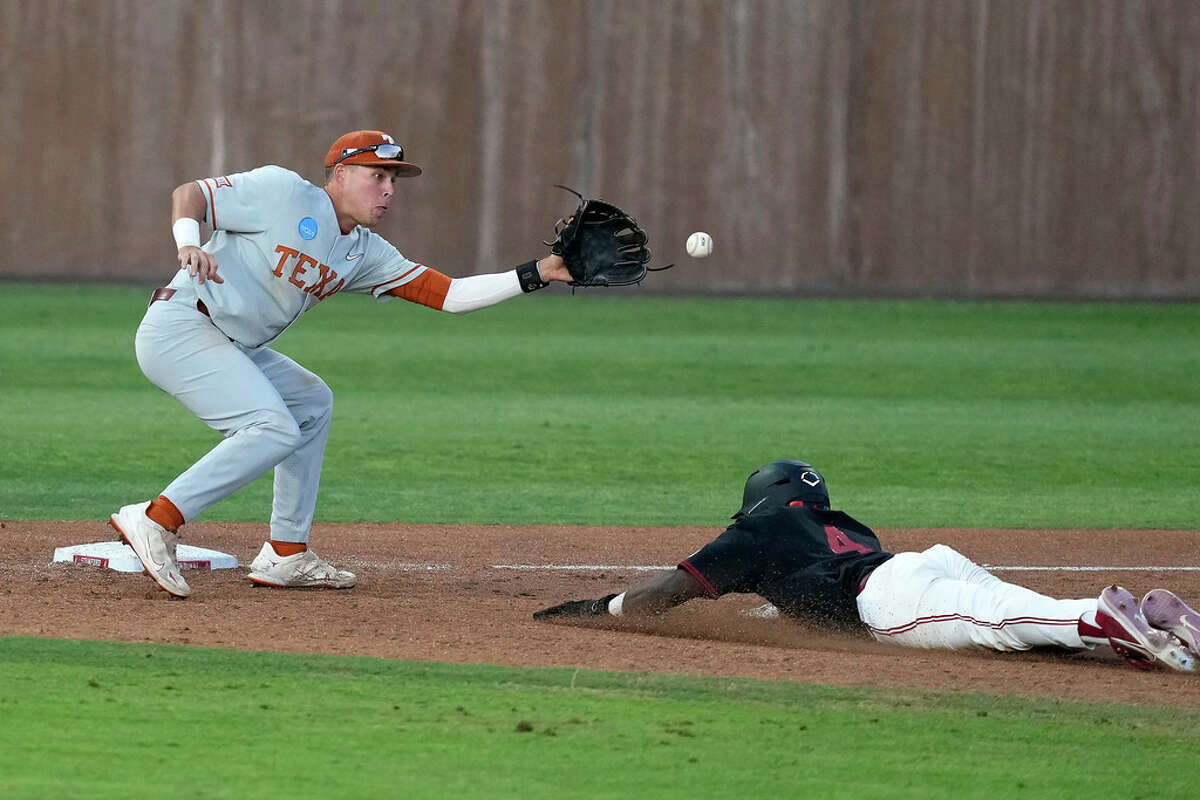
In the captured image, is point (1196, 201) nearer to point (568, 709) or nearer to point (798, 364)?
point (798, 364)

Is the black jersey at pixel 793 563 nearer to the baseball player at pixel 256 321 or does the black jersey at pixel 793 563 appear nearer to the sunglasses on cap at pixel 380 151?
the baseball player at pixel 256 321

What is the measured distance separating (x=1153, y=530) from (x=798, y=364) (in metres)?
7.17

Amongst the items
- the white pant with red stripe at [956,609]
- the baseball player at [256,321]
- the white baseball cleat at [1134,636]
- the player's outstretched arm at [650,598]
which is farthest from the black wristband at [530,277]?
the white baseball cleat at [1134,636]

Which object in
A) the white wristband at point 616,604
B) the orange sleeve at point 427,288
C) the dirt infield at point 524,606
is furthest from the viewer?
the orange sleeve at point 427,288

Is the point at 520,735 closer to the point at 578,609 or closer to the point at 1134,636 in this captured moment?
the point at 578,609

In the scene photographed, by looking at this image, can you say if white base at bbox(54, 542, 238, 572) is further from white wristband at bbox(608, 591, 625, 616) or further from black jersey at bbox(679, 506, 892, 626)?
black jersey at bbox(679, 506, 892, 626)

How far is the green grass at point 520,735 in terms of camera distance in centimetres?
397

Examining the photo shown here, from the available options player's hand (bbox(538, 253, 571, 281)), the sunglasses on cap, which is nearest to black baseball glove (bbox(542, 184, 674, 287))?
player's hand (bbox(538, 253, 571, 281))

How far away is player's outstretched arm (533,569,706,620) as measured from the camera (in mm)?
5652

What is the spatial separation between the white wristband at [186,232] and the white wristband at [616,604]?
74.4 inches

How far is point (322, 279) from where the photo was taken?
6.60m

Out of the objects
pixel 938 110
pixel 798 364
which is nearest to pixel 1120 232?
pixel 938 110

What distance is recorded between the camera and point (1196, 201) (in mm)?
21547

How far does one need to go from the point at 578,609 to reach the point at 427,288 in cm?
164
